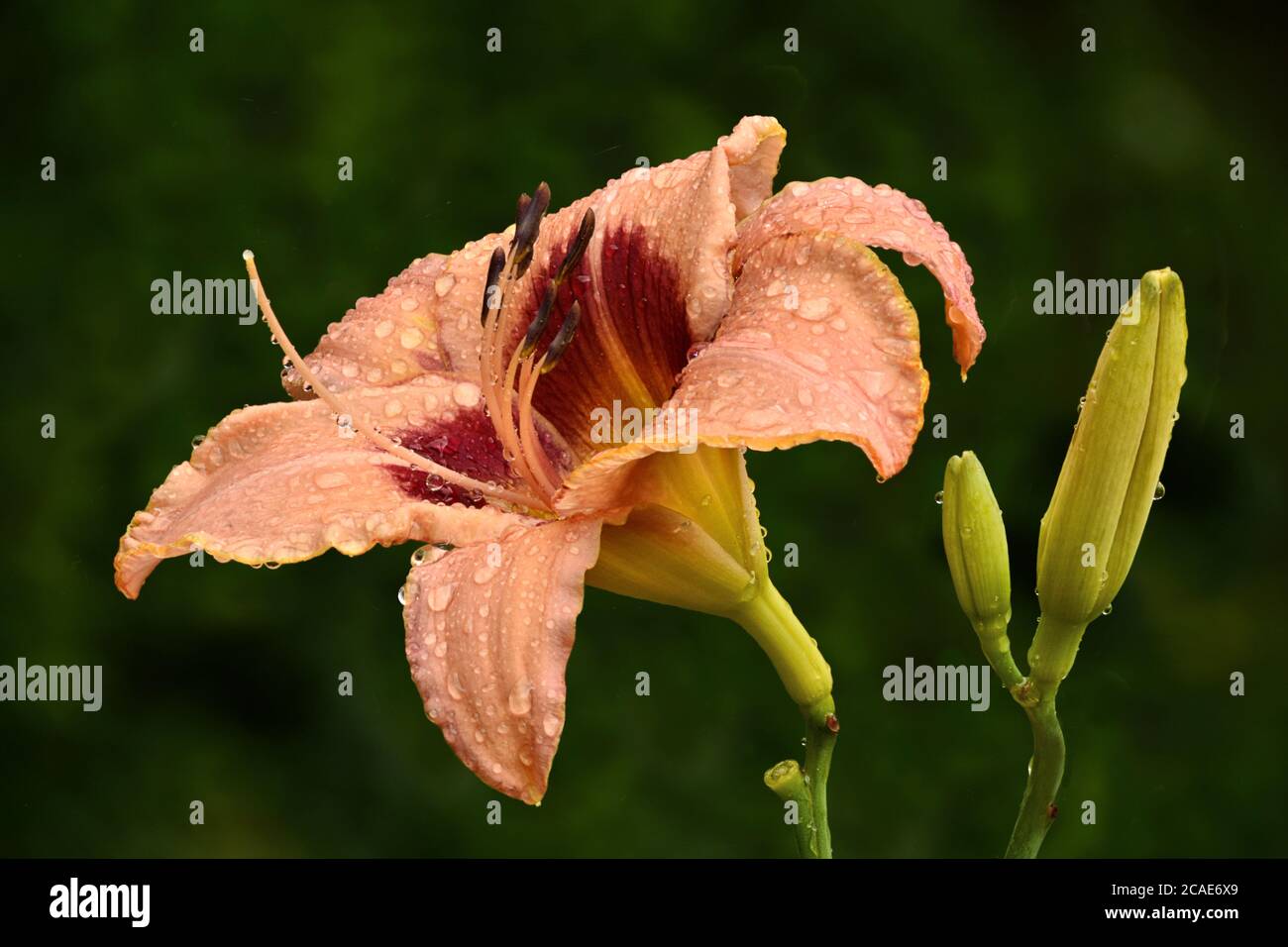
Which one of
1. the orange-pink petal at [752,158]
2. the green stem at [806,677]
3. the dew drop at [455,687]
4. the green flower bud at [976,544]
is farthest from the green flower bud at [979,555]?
the dew drop at [455,687]

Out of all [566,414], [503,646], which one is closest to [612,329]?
→ [566,414]

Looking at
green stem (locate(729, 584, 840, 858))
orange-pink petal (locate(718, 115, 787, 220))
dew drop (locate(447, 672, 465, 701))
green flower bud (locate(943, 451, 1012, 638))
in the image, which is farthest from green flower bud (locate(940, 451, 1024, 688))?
dew drop (locate(447, 672, 465, 701))

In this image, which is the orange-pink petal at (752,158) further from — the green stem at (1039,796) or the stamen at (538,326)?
the green stem at (1039,796)

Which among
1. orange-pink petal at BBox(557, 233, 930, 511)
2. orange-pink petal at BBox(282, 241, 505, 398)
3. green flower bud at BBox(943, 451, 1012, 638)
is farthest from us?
orange-pink petal at BBox(282, 241, 505, 398)

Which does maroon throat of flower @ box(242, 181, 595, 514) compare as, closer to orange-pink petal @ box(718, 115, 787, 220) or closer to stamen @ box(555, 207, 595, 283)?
stamen @ box(555, 207, 595, 283)

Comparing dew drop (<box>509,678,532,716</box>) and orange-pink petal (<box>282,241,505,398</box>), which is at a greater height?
orange-pink petal (<box>282,241,505,398</box>)

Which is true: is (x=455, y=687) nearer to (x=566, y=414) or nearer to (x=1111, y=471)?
(x=566, y=414)
